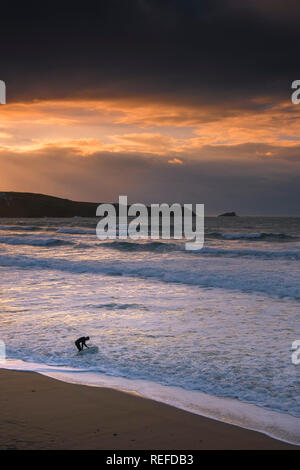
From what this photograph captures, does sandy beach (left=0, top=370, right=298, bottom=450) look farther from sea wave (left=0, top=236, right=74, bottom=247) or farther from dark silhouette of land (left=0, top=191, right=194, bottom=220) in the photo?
dark silhouette of land (left=0, top=191, right=194, bottom=220)

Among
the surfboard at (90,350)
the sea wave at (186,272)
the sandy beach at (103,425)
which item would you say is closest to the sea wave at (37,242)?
the sea wave at (186,272)

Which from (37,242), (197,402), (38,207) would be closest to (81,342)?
(197,402)

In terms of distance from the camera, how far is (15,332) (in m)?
8.86

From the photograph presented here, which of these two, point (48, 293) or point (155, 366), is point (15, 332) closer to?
point (155, 366)

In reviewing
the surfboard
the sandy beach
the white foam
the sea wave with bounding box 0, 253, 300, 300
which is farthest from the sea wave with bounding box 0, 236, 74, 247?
the sandy beach

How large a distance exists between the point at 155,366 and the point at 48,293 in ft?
24.5

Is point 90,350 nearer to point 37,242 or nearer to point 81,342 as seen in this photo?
point 81,342

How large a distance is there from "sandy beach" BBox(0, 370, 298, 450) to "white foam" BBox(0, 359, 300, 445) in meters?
0.16

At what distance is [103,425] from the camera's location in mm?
4590

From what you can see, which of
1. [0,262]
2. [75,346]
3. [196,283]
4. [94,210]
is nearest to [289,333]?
[75,346]

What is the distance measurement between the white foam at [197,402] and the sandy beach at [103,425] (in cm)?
16

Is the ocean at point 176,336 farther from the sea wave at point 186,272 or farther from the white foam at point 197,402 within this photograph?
the sea wave at point 186,272

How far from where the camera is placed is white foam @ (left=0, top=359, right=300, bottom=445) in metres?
4.65

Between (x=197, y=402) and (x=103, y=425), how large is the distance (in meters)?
1.33
